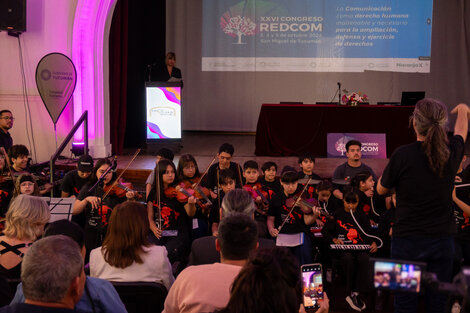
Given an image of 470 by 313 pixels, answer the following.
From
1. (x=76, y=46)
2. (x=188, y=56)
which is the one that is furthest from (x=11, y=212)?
(x=188, y=56)

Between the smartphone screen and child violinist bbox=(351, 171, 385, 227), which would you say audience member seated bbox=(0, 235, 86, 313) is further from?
child violinist bbox=(351, 171, 385, 227)

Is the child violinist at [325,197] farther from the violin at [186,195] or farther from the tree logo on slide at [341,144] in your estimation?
the tree logo on slide at [341,144]

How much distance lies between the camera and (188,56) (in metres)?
10.6

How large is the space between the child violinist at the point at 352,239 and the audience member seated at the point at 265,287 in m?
2.72

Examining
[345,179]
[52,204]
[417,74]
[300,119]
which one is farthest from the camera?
[417,74]

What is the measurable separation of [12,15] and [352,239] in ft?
16.3

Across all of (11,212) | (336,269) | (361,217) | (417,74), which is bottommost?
(336,269)

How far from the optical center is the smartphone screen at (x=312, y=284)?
9.63ft

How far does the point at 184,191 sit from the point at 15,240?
1770 mm

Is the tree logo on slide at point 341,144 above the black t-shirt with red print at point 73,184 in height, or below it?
above

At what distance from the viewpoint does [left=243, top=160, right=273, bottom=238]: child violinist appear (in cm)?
445

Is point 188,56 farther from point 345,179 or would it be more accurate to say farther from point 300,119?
point 345,179

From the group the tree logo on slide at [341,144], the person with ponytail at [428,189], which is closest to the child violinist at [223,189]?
the person with ponytail at [428,189]

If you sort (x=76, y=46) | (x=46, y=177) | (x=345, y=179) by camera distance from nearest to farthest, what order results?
(x=345, y=179) < (x=46, y=177) < (x=76, y=46)
